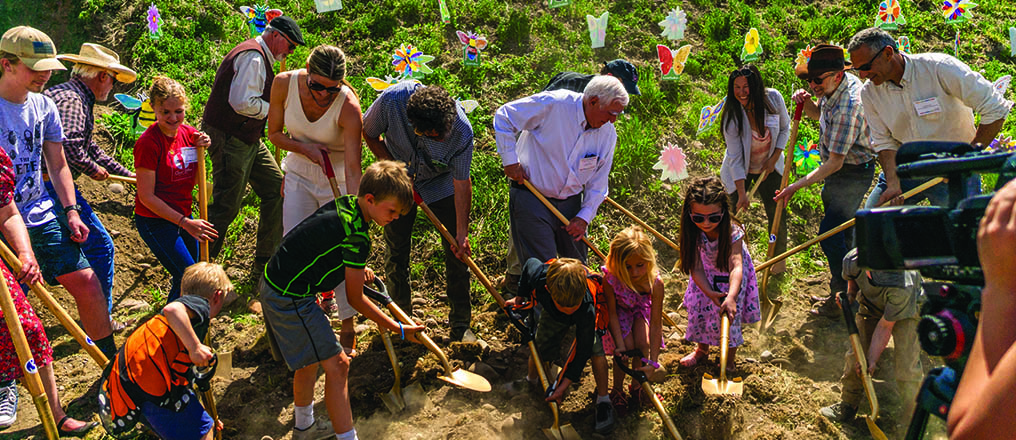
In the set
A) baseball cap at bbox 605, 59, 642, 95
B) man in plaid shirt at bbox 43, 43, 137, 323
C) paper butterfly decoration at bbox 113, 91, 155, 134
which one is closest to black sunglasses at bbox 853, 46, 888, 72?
baseball cap at bbox 605, 59, 642, 95

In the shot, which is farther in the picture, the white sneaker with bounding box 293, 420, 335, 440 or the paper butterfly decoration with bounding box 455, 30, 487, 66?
the paper butterfly decoration with bounding box 455, 30, 487, 66

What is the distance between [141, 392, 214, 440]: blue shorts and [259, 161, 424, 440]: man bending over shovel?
1.65 ft

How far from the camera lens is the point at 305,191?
476cm

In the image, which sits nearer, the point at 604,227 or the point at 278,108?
the point at 278,108

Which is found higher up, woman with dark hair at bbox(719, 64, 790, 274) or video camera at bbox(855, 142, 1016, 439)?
video camera at bbox(855, 142, 1016, 439)

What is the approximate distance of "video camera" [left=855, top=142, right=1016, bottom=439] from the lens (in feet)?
5.53

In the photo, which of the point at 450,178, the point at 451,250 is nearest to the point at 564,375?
the point at 451,250

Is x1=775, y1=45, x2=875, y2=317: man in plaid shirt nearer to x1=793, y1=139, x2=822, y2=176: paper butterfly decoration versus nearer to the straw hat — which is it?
x1=793, y1=139, x2=822, y2=176: paper butterfly decoration

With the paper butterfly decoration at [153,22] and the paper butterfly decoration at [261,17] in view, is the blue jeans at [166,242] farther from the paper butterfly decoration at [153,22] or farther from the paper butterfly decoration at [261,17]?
the paper butterfly decoration at [153,22]

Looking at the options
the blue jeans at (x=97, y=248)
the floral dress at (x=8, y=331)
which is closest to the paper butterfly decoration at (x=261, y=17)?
the blue jeans at (x=97, y=248)

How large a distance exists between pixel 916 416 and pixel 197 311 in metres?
3.04

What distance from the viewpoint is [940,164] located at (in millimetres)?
1822

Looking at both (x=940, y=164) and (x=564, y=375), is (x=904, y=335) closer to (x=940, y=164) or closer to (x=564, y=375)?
(x=564, y=375)

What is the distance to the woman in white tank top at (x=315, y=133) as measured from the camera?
4434 mm
